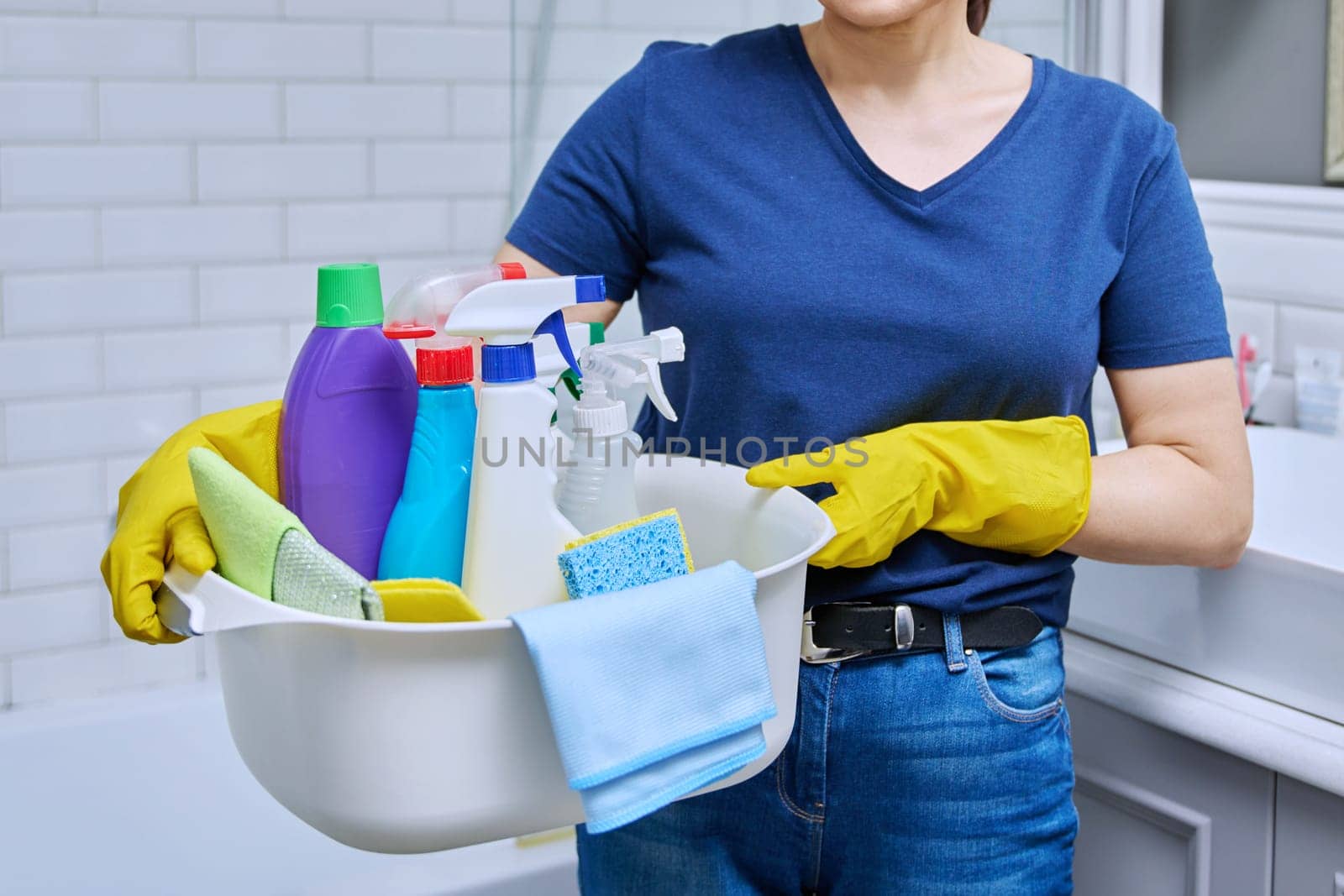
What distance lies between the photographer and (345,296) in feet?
2.41

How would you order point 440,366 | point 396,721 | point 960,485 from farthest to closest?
point 960,485, point 440,366, point 396,721

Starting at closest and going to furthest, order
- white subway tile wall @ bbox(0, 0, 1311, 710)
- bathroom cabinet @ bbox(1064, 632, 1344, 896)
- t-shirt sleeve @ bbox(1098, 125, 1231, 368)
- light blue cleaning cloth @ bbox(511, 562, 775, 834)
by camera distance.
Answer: light blue cleaning cloth @ bbox(511, 562, 775, 834) < t-shirt sleeve @ bbox(1098, 125, 1231, 368) < bathroom cabinet @ bbox(1064, 632, 1344, 896) < white subway tile wall @ bbox(0, 0, 1311, 710)

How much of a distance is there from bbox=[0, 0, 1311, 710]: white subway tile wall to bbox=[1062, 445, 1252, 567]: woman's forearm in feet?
2.40

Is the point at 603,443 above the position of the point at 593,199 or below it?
below

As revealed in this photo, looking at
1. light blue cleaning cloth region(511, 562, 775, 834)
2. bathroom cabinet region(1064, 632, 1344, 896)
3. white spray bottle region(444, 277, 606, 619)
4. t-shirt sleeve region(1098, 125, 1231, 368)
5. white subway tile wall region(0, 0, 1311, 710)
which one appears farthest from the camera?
white subway tile wall region(0, 0, 1311, 710)

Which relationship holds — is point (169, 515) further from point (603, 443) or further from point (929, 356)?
point (929, 356)

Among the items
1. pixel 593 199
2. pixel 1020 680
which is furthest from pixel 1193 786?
pixel 593 199

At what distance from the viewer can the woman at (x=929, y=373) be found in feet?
3.05

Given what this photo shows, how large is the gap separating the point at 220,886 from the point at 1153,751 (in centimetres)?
121

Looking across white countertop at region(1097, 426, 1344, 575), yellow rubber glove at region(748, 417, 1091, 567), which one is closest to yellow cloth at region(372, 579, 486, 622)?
yellow rubber glove at region(748, 417, 1091, 567)

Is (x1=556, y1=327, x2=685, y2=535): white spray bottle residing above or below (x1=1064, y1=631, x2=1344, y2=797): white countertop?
above

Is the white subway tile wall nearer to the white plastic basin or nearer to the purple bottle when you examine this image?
the purple bottle

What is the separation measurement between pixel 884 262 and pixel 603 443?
30cm

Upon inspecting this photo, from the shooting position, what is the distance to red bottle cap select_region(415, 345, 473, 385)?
72cm
